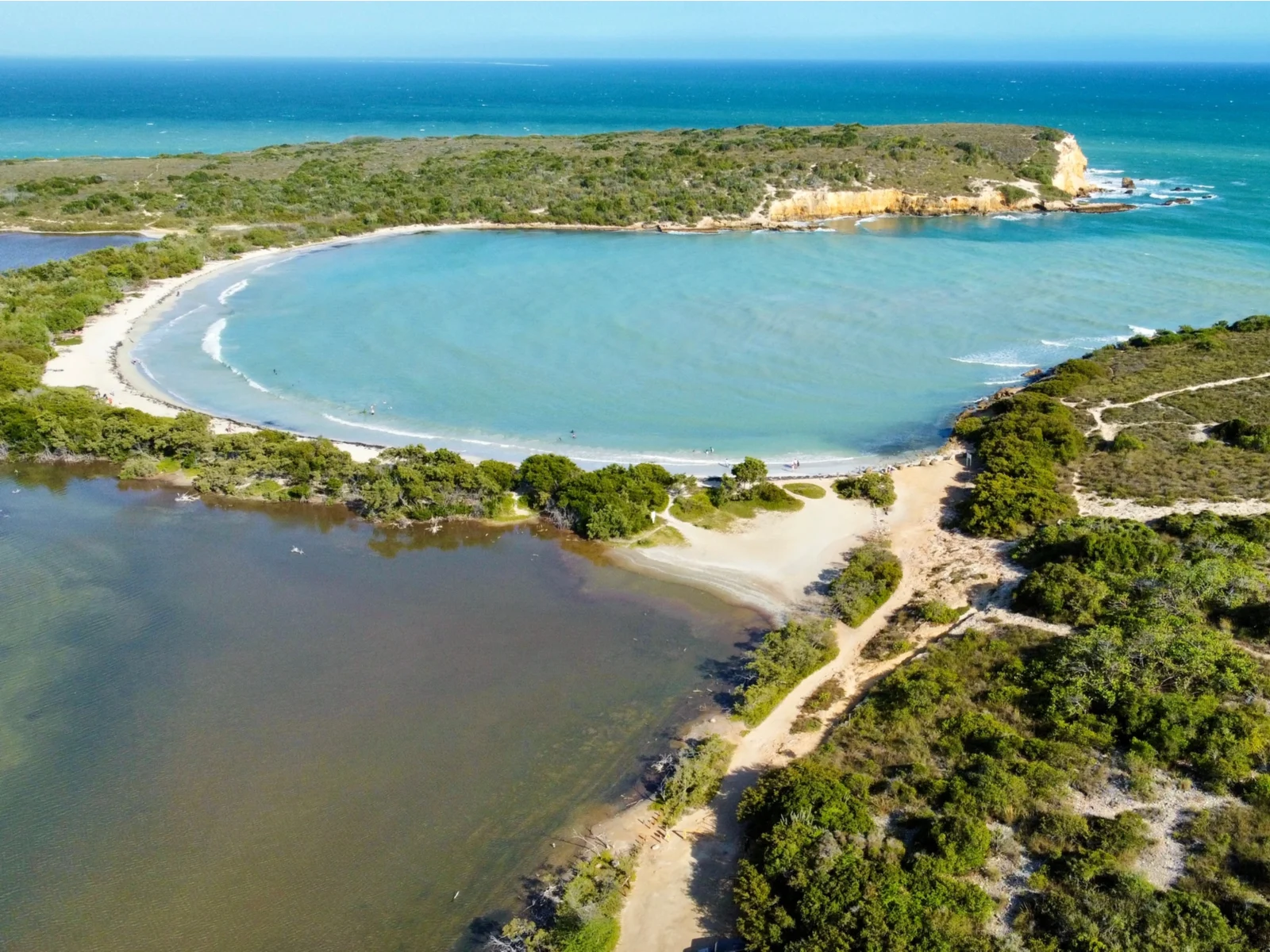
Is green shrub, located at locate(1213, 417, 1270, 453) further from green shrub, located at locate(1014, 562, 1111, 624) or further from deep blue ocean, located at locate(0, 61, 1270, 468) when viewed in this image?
green shrub, located at locate(1014, 562, 1111, 624)

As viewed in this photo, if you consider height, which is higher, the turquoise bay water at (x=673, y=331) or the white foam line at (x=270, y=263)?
the white foam line at (x=270, y=263)

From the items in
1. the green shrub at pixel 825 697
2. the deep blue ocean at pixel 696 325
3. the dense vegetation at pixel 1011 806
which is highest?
the deep blue ocean at pixel 696 325

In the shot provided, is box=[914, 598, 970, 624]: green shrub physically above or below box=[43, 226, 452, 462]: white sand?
below

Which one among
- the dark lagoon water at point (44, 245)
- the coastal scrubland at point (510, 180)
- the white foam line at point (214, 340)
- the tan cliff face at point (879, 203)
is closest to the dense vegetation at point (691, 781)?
the white foam line at point (214, 340)

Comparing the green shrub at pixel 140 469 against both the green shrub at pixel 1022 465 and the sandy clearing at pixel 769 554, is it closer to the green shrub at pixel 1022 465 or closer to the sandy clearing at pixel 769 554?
the sandy clearing at pixel 769 554

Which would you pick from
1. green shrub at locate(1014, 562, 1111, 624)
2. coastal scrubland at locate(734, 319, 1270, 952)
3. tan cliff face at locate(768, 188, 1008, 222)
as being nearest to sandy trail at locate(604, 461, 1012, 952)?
coastal scrubland at locate(734, 319, 1270, 952)

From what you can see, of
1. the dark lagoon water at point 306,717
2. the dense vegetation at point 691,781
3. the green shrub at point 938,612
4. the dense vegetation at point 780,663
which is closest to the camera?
the dark lagoon water at point 306,717
